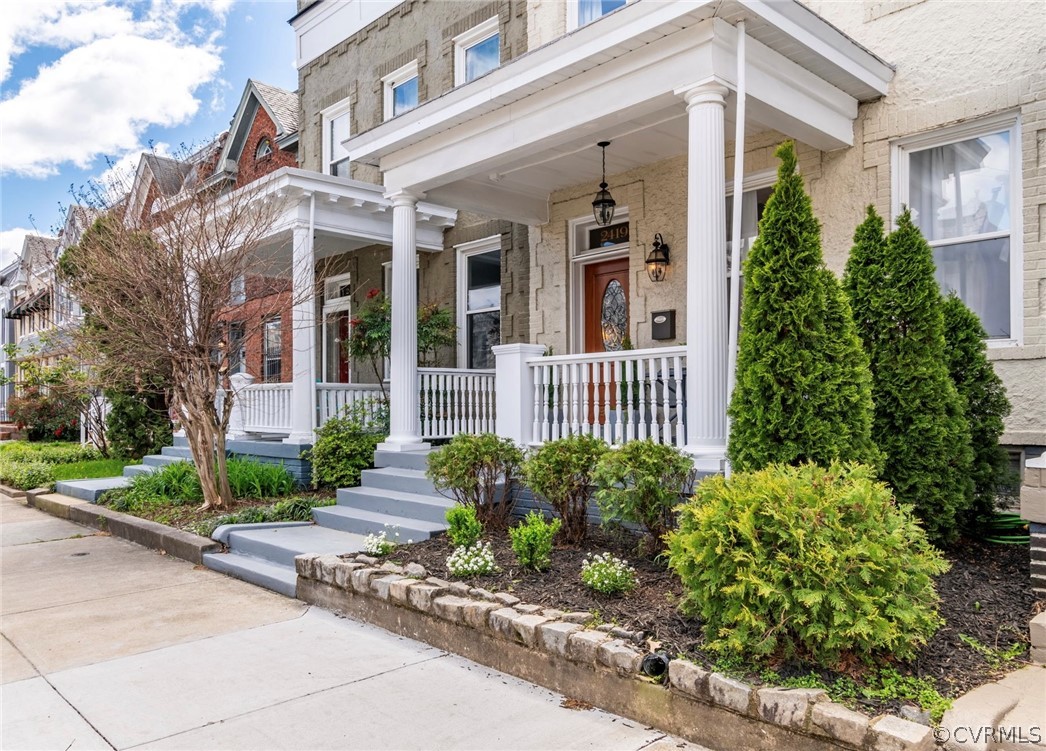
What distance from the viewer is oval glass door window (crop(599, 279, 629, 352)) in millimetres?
8625

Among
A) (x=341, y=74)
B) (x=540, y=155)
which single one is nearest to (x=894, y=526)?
(x=540, y=155)

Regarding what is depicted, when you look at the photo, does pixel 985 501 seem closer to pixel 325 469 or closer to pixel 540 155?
pixel 540 155

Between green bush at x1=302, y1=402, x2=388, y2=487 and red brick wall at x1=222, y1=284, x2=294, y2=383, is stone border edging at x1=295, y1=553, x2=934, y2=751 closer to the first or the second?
green bush at x1=302, y1=402, x2=388, y2=487

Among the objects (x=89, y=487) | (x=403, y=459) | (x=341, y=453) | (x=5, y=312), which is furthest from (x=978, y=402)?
(x=5, y=312)

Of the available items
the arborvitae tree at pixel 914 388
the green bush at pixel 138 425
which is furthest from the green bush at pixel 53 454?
the arborvitae tree at pixel 914 388

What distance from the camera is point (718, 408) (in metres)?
5.29

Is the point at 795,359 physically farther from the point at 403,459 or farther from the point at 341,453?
the point at 341,453

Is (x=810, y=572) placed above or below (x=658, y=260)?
below

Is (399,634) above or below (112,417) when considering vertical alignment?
below

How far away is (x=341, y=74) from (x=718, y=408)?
32.5ft

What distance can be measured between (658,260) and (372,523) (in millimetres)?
3952

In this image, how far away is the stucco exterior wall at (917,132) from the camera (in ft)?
18.6

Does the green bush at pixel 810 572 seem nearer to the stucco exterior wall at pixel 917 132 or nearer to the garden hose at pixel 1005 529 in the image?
the garden hose at pixel 1005 529

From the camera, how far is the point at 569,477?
5.30 metres
